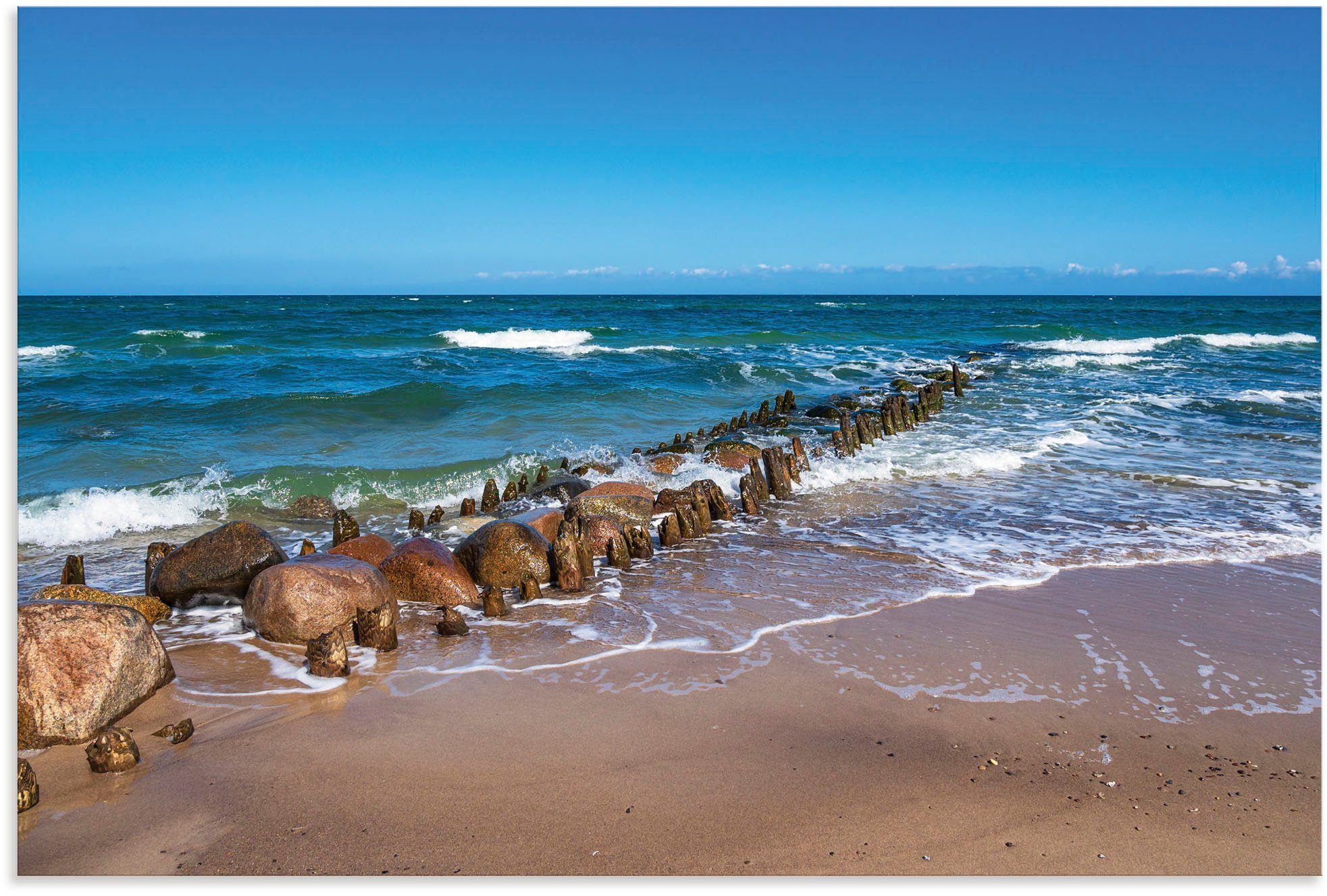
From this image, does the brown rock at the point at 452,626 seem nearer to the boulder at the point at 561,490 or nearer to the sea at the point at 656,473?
the sea at the point at 656,473

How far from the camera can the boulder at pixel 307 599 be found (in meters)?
5.40

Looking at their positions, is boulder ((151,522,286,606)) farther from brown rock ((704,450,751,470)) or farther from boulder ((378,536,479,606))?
brown rock ((704,450,751,470))

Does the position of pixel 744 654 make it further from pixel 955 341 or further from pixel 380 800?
pixel 955 341

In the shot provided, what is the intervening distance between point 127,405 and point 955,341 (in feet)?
105

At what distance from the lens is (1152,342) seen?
38.8 meters

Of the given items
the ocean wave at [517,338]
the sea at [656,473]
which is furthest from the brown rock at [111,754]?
the ocean wave at [517,338]

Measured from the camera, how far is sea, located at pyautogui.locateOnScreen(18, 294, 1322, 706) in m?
6.01

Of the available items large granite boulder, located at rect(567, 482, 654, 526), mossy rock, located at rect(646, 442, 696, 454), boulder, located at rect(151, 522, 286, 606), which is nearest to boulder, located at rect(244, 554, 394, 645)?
boulder, located at rect(151, 522, 286, 606)

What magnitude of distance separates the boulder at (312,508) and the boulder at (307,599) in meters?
4.09

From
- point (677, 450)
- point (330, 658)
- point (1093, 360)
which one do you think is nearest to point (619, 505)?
point (677, 450)

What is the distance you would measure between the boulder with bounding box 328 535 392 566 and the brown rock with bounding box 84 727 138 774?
293 cm

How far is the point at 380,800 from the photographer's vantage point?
3.57 m

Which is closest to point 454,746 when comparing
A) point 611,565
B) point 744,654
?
point 744,654

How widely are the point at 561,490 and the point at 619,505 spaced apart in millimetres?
1331
